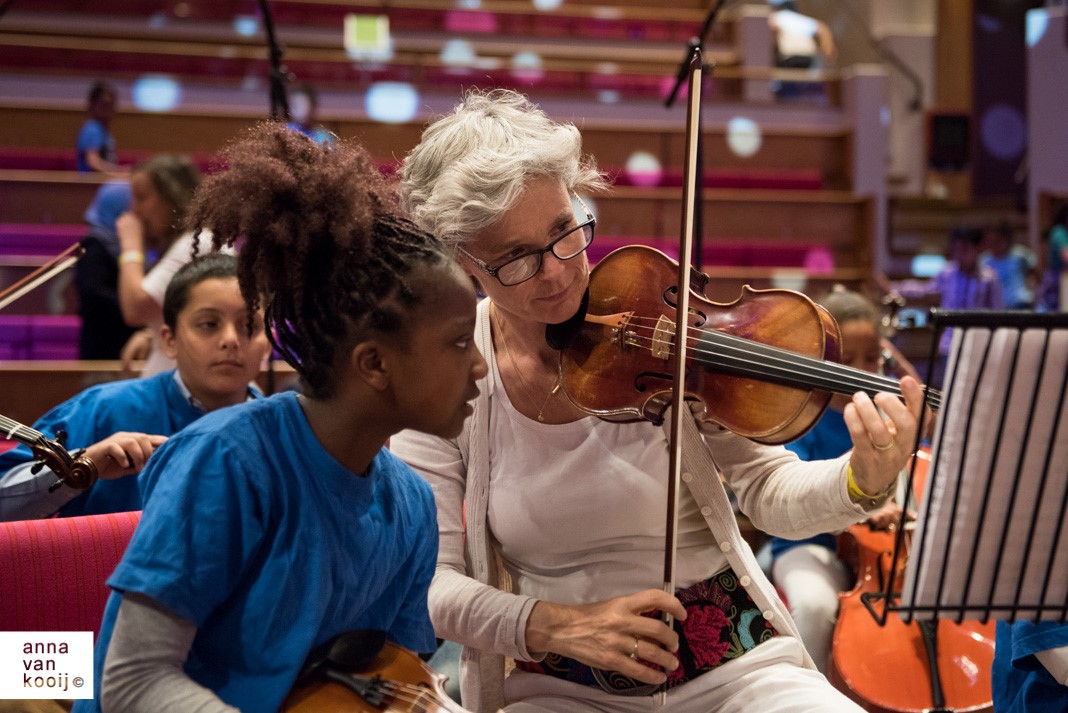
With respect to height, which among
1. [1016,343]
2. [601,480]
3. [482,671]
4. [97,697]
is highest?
[1016,343]

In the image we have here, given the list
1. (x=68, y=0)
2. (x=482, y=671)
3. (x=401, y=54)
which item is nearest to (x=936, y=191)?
(x=401, y=54)

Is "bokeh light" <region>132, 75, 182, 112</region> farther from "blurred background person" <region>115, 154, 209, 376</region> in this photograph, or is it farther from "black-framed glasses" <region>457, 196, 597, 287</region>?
"black-framed glasses" <region>457, 196, 597, 287</region>

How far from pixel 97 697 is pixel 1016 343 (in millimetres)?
885

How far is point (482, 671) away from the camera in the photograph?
4.38 ft

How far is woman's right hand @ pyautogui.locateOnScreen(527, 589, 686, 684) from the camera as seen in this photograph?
3.58 feet

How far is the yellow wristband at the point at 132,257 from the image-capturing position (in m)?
2.66

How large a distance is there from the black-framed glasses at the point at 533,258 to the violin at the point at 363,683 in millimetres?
518

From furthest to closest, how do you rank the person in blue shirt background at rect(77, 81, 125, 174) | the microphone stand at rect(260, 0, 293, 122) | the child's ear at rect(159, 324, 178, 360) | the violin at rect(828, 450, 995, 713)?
the person in blue shirt background at rect(77, 81, 125, 174) → the microphone stand at rect(260, 0, 293, 122) → the child's ear at rect(159, 324, 178, 360) → the violin at rect(828, 450, 995, 713)

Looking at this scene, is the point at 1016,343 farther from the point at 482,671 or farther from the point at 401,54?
the point at 401,54

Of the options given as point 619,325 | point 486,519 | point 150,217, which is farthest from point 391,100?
point 486,519

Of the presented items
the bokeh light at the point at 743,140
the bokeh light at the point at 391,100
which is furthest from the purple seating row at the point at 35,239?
the bokeh light at the point at 743,140

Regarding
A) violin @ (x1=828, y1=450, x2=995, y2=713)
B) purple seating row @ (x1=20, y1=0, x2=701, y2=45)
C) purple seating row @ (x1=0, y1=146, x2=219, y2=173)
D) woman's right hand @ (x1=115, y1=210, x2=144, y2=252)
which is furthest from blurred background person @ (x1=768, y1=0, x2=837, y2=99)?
violin @ (x1=828, y1=450, x2=995, y2=713)

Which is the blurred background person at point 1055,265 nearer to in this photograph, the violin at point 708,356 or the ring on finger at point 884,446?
the violin at point 708,356

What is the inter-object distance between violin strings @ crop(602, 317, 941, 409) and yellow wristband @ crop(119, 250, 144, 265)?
1738 mm
